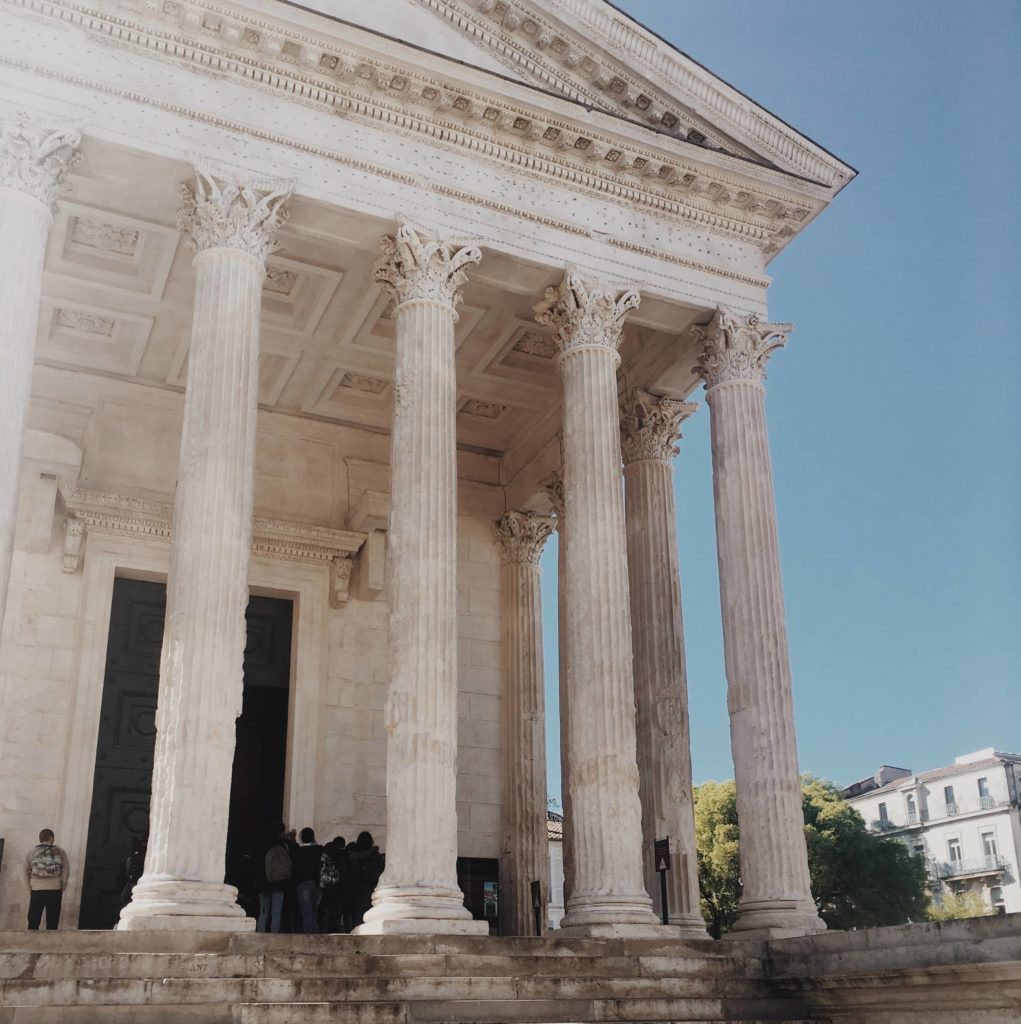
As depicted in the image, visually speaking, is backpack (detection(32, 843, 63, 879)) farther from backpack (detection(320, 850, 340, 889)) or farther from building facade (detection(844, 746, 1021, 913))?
building facade (detection(844, 746, 1021, 913))

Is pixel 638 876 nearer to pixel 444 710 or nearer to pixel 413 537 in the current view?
pixel 444 710

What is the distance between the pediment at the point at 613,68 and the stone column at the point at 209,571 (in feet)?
14.5

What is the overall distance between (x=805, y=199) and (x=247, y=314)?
899cm

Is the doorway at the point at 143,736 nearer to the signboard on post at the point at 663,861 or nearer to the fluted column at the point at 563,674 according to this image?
the fluted column at the point at 563,674

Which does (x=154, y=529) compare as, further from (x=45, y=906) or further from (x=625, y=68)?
(x=625, y=68)

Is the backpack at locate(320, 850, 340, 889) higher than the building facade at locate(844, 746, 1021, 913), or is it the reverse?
the building facade at locate(844, 746, 1021, 913)

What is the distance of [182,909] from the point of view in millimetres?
11961

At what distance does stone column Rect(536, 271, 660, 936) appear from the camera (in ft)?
47.9

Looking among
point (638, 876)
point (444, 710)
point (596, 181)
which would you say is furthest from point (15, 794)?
point (596, 181)

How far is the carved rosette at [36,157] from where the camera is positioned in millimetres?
13891

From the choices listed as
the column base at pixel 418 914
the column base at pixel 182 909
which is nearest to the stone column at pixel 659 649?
the column base at pixel 418 914

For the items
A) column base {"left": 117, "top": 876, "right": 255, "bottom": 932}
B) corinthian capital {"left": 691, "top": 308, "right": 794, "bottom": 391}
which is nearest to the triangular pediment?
corinthian capital {"left": 691, "top": 308, "right": 794, "bottom": 391}

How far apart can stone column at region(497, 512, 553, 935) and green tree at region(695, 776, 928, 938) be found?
23.2 meters

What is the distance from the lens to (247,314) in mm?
14680
